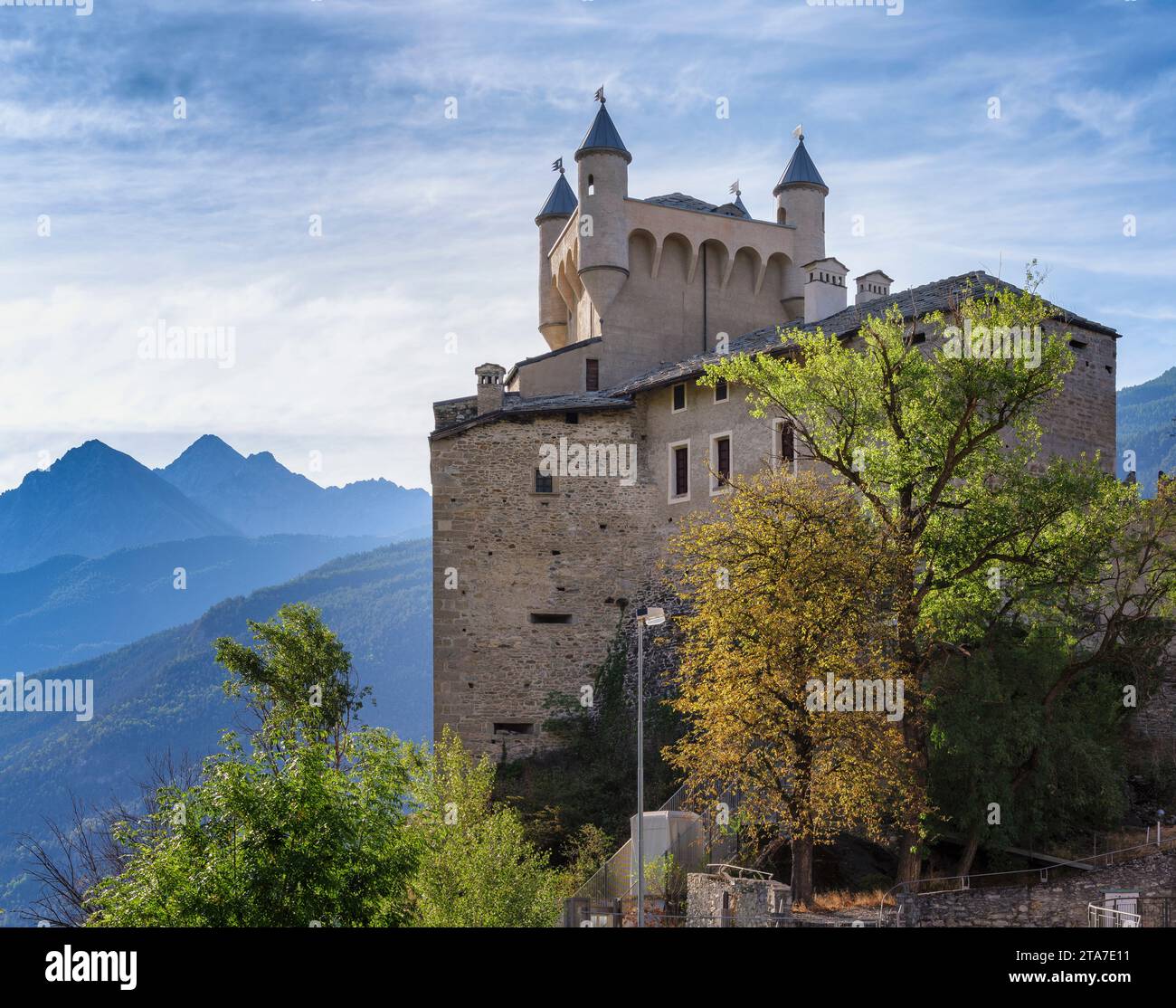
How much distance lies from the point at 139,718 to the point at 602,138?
453 feet

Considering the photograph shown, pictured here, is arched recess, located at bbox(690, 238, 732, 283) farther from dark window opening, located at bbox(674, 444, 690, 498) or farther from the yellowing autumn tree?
the yellowing autumn tree

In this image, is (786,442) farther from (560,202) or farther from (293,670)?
(560,202)

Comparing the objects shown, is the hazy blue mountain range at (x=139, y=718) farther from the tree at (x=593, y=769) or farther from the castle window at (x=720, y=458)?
the castle window at (x=720, y=458)

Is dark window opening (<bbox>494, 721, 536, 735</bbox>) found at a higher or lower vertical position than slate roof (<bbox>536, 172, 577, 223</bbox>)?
lower

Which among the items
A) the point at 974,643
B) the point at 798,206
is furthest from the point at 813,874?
the point at 798,206

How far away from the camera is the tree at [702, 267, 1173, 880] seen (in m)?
26.3

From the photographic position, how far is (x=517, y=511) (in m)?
41.8

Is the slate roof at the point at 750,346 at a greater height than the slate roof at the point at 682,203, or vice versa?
the slate roof at the point at 682,203

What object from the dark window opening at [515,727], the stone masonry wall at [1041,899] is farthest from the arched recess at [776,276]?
the stone masonry wall at [1041,899]

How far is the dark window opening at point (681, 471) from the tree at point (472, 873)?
13.6m

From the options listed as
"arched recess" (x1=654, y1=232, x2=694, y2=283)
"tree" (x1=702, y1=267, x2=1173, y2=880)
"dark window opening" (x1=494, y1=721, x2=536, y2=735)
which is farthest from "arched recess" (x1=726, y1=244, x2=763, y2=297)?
"tree" (x1=702, y1=267, x2=1173, y2=880)

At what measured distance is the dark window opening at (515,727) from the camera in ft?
132

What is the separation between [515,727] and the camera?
40.4m
